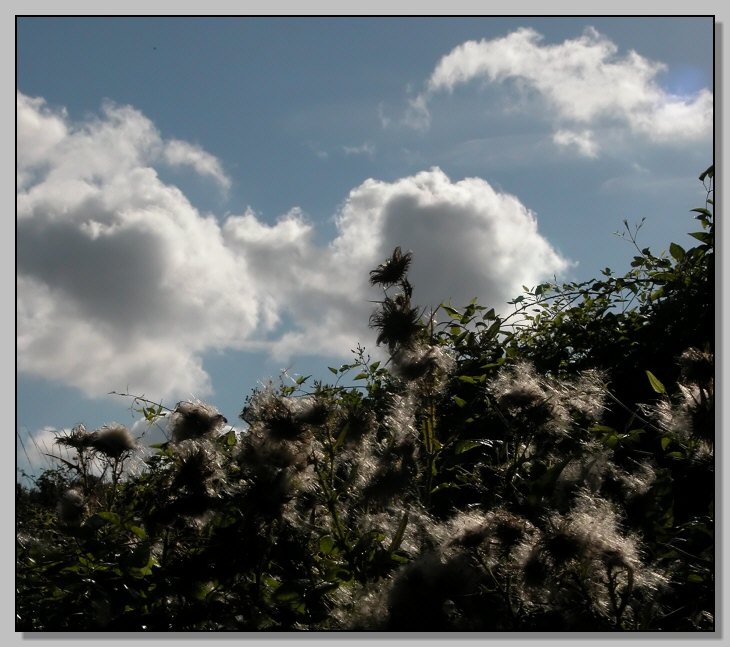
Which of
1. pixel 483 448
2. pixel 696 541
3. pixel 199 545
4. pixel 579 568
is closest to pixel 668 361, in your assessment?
pixel 483 448

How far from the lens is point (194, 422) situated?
254cm

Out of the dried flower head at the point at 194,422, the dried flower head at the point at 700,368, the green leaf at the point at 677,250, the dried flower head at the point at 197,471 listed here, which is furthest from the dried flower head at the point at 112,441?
the green leaf at the point at 677,250

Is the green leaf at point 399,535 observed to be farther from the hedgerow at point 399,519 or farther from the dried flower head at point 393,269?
the dried flower head at point 393,269

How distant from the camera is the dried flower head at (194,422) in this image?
2.53 m

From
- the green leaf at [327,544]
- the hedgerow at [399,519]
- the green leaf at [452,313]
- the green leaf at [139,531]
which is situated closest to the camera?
the hedgerow at [399,519]

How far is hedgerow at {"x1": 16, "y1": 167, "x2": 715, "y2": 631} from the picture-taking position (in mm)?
1960

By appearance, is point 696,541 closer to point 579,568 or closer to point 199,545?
point 579,568

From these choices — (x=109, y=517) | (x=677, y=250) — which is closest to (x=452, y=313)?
(x=677, y=250)

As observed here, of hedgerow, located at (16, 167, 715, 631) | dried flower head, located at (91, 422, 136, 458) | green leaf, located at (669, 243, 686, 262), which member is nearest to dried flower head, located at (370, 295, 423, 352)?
hedgerow, located at (16, 167, 715, 631)

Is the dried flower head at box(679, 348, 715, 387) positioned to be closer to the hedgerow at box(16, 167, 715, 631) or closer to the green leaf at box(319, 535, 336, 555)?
the hedgerow at box(16, 167, 715, 631)

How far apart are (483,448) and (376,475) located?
59cm

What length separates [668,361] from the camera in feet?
11.6

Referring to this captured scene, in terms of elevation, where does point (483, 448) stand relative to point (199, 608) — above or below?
above

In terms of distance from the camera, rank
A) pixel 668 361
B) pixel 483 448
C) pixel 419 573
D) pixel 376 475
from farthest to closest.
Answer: pixel 668 361 → pixel 483 448 → pixel 376 475 → pixel 419 573
